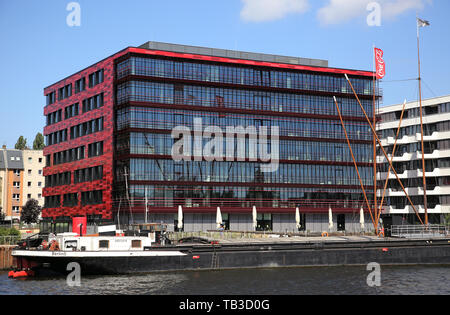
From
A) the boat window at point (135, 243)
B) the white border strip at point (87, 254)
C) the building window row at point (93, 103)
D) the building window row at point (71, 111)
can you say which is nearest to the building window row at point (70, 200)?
the building window row at point (71, 111)

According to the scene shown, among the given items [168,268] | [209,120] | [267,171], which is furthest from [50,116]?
[168,268]

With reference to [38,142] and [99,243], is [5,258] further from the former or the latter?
[38,142]

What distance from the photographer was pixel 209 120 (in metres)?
97.3

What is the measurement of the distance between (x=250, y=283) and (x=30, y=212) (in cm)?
10435

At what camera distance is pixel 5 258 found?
60.7 metres

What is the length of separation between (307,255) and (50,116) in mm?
73784

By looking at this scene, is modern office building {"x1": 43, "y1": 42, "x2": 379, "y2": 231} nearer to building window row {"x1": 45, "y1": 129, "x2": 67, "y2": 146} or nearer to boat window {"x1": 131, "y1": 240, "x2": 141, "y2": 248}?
building window row {"x1": 45, "y1": 129, "x2": 67, "y2": 146}

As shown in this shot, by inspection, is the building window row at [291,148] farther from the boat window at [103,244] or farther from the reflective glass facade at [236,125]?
the boat window at [103,244]

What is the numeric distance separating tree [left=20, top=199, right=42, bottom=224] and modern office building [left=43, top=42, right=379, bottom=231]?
30.6 meters

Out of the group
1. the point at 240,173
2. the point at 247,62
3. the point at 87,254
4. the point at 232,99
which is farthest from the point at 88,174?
the point at 87,254

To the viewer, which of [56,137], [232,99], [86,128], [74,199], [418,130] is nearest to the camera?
[232,99]

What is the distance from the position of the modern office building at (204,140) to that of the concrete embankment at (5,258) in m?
27.5
